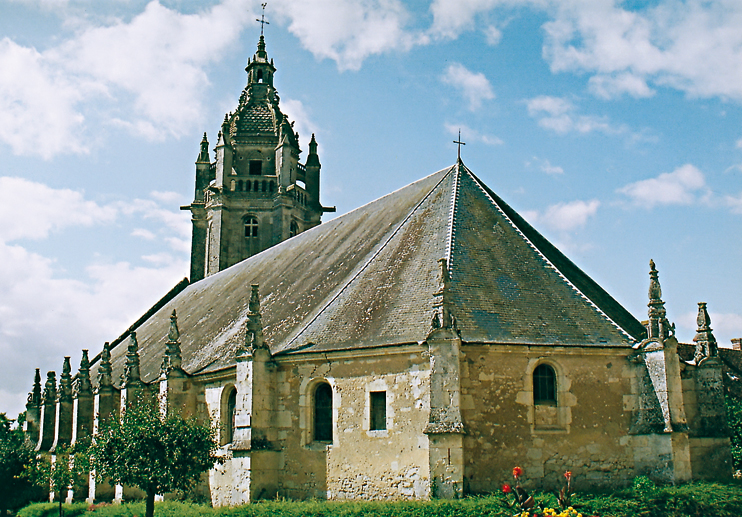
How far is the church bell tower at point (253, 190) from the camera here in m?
36.7

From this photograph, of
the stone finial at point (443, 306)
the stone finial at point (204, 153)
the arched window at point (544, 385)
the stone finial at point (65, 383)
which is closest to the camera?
the stone finial at point (443, 306)

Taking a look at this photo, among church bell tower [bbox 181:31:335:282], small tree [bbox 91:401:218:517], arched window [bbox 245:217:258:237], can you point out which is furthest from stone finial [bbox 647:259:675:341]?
arched window [bbox 245:217:258:237]

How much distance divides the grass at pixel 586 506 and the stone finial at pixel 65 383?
16542mm

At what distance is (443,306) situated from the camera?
16109 mm

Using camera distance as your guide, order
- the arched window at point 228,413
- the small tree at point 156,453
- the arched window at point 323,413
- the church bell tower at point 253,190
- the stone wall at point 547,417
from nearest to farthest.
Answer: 1. the stone wall at point 547,417
2. the small tree at point 156,453
3. the arched window at point 323,413
4. the arched window at point 228,413
5. the church bell tower at point 253,190

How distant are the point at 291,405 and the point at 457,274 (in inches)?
205

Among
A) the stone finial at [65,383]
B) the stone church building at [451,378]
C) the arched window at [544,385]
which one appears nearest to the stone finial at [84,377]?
the stone finial at [65,383]

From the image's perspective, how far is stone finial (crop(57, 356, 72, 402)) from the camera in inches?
1230

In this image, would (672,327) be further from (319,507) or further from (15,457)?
(15,457)

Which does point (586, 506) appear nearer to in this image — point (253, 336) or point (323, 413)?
point (323, 413)

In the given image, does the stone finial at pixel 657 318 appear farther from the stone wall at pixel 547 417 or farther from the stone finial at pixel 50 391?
the stone finial at pixel 50 391

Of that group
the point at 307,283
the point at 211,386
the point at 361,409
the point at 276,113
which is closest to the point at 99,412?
the point at 211,386

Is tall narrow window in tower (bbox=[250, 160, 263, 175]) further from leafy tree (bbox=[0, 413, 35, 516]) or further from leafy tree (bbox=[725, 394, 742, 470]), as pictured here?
leafy tree (bbox=[725, 394, 742, 470])

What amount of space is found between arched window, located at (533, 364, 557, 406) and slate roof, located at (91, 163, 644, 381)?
777mm
